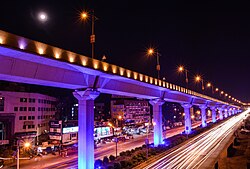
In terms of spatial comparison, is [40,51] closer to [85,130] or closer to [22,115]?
[85,130]

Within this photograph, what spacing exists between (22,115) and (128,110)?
65583 mm

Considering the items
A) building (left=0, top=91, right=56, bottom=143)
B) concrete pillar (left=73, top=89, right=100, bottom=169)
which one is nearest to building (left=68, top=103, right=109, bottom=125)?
building (left=0, top=91, right=56, bottom=143)

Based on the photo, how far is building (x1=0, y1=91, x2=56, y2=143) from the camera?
5678 centimetres

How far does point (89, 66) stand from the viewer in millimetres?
25781

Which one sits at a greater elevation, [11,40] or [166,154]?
[11,40]

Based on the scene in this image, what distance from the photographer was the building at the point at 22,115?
56781 mm

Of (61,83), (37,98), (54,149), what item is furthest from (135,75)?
(37,98)

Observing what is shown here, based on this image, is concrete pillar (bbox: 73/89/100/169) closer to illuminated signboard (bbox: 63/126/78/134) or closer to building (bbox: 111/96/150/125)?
illuminated signboard (bbox: 63/126/78/134)

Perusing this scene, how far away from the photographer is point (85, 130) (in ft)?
89.9

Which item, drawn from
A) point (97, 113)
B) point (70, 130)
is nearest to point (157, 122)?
point (70, 130)

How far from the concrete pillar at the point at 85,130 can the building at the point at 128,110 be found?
8495 centimetres

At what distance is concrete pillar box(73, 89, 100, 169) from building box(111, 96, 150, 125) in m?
84.9

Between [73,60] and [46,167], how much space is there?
70.4ft

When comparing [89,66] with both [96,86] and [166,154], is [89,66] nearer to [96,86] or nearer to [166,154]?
[96,86]
